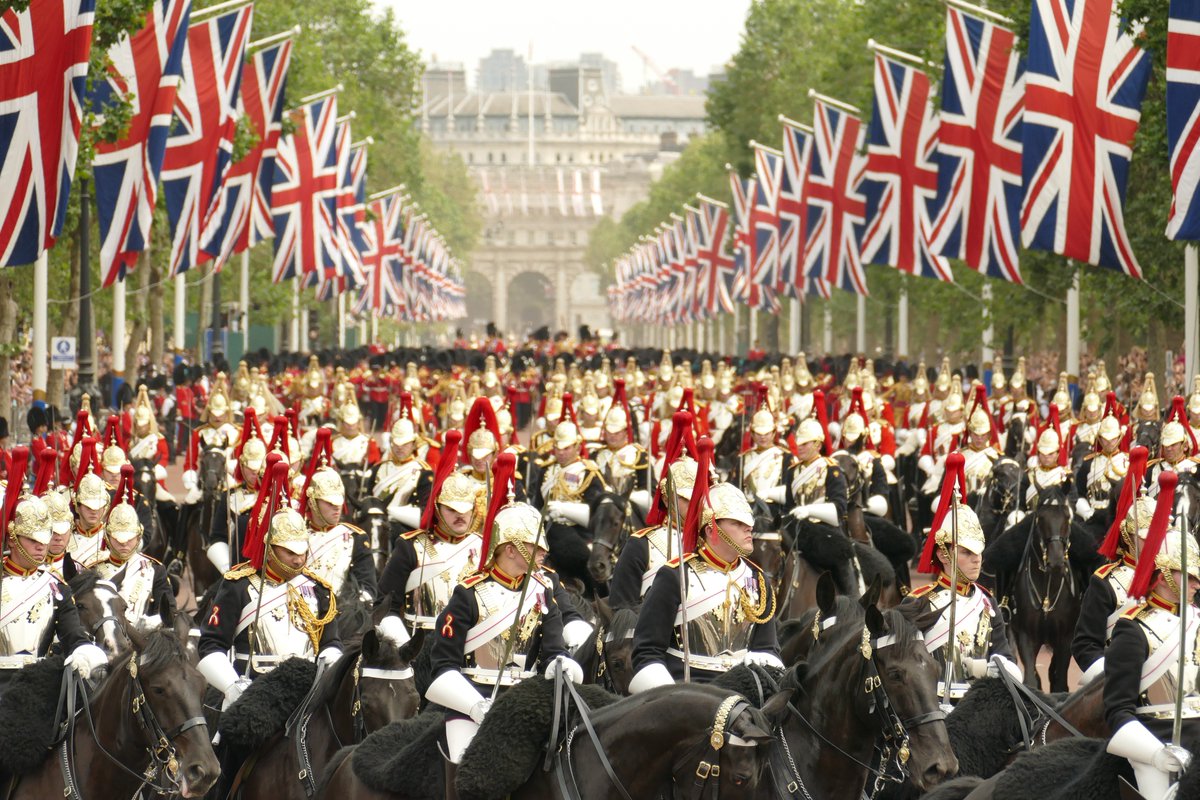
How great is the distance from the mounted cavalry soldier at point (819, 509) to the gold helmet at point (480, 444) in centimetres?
222

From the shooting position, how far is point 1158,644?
8.20 metres

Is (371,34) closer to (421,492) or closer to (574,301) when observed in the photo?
(421,492)

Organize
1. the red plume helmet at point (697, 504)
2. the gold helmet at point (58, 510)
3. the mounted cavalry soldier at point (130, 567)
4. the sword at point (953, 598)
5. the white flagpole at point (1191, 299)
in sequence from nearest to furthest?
the red plume helmet at point (697, 504), the sword at point (953, 598), the gold helmet at point (58, 510), the mounted cavalry soldier at point (130, 567), the white flagpole at point (1191, 299)

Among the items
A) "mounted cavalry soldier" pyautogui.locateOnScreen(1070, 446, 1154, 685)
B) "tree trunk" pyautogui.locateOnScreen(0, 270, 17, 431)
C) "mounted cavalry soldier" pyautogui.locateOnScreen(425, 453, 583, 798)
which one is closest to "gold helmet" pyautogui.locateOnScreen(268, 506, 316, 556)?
"mounted cavalry soldier" pyautogui.locateOnScreen(425, 453, 583, 798)

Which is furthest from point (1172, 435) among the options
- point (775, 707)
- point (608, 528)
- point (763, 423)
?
point (775, 707)

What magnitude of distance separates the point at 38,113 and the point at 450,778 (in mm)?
12196

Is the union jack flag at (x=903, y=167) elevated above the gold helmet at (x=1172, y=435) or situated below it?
above

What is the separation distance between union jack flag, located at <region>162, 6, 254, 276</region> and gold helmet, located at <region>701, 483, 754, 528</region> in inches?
803

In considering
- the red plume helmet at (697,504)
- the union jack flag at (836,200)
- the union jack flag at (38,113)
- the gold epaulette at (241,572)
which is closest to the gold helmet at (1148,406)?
the union jack flag at (38,113)

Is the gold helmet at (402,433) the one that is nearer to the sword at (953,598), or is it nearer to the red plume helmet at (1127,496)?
the sword at (953,598)

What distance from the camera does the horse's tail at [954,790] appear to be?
8.07 m

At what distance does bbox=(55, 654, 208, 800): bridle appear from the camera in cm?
889

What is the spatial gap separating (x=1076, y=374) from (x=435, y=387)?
10969 millimetres

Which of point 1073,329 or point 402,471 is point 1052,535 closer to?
point 402,471
